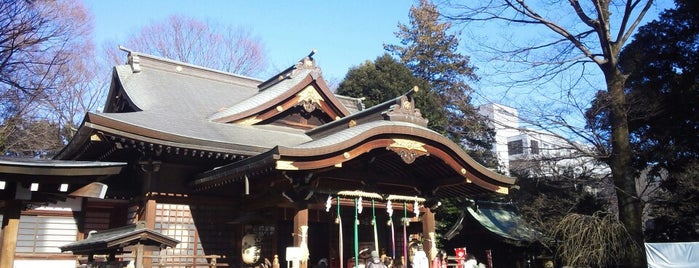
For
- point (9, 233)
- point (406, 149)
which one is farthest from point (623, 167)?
point (9, 233)

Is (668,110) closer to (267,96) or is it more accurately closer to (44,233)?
(267,96)

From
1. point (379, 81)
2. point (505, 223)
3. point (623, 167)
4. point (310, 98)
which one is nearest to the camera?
point (623, 167)

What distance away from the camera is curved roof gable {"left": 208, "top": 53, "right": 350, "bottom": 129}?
14297 mm

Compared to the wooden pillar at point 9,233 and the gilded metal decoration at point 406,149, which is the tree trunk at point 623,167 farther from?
the wooden pillar at point 9,233

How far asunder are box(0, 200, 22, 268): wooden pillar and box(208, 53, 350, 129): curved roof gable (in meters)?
7.13

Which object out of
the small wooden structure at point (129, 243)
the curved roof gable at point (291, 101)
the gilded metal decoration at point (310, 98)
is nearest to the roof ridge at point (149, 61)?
the curved roof gable at point (291, 101)

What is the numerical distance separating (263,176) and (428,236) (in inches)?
169

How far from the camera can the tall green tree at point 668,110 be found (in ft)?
45.1

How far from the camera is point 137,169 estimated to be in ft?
38.0

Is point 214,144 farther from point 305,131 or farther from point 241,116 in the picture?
point 305,131

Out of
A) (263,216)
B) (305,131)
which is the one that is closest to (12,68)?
(305,131)

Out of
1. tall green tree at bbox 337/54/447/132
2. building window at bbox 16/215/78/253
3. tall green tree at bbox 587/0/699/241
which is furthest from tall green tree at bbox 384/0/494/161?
building window at bbox 16/215/78/253

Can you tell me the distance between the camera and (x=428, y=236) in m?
12.3

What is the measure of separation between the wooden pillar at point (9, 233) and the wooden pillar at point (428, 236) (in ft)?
26.9
